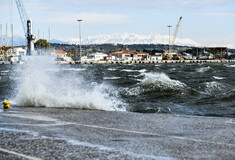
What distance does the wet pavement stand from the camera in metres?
7.59

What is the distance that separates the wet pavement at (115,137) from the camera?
Answer: 24.9 feet

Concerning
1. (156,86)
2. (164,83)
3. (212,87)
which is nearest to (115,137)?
(156,86)

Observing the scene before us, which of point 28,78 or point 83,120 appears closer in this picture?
point 83,120

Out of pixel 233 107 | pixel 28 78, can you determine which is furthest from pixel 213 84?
pixel 28 78

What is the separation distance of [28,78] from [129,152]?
13858 mm

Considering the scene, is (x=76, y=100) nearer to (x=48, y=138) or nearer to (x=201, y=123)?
(x=201, y=123)

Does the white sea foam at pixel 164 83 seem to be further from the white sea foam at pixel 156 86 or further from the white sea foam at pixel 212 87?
the white sea foam at pixel 212 87

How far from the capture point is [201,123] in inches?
461

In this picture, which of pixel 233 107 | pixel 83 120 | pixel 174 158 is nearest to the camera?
pixel 174 158

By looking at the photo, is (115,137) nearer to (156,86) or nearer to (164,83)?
(156,86)

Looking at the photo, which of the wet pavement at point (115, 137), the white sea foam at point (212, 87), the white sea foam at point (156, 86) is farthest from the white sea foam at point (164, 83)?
the wet pavement at point (115, 137)

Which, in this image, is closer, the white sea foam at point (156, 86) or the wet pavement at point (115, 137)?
the wet pavement at point (115, 137)

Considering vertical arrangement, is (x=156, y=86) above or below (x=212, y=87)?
above

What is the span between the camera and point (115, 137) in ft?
30.5
